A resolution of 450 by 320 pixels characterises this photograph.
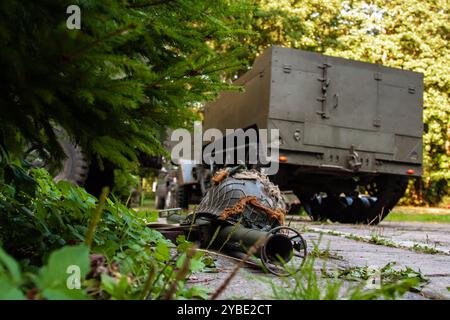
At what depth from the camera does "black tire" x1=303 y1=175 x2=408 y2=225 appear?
26.2 ft

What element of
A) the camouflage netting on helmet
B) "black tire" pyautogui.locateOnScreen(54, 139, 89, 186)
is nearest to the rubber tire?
"black tire" pyautogui.locateOnScreen(54, 139, 89, 186)

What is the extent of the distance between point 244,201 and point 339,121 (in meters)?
5.01

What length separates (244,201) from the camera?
2605mm

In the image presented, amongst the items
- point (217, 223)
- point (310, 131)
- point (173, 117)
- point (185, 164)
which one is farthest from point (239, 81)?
point (173, 117)

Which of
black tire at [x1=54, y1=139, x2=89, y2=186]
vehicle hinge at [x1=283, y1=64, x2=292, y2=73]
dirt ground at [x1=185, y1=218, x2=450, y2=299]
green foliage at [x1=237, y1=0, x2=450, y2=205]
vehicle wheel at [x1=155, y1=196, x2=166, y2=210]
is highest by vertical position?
green foliage at [x1=237, y1=0, x2=450, y2=205]

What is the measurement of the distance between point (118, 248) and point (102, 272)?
0.56m

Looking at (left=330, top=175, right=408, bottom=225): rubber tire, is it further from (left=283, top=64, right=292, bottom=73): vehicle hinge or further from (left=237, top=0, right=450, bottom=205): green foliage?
(left=237, top=0, right=450, bottom=205): green foliage

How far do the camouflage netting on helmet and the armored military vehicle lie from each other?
383 cm

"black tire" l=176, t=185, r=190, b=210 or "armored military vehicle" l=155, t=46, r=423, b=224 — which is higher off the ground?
"armored military vehicle" l=155, t=46, r=423, b=224

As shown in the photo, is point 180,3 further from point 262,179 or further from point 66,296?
point 262,179

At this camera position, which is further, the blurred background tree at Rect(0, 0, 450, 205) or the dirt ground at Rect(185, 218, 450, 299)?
the dirt ground at Rect(185, 218, 450, 299)

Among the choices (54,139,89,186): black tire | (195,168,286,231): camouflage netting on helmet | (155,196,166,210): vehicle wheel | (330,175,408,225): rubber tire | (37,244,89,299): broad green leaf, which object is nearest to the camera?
(37,244,89,299): broad green leaf
